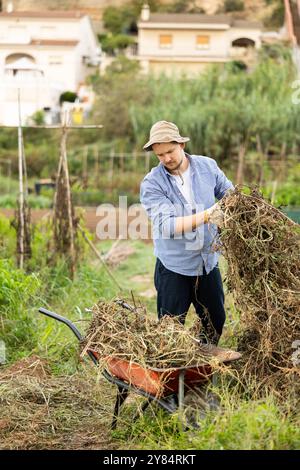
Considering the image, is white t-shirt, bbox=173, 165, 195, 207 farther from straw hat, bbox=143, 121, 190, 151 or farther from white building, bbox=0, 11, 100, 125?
white building, bbox=0, 11, 100, 125

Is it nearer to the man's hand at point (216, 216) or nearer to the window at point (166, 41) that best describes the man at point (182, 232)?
the man's hand at point (216, 216)

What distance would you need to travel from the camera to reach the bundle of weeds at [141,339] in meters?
4.03

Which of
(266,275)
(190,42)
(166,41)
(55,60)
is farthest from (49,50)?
(266,275)

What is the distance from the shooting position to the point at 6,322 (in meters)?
6.18

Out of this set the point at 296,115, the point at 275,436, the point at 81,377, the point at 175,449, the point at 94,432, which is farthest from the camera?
the point at 296,115

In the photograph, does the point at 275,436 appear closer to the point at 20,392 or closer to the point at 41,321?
the point at 20,392

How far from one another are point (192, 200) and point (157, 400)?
4.13 feet

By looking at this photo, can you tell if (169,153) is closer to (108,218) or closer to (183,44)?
(108,218)

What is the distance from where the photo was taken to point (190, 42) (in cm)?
3794

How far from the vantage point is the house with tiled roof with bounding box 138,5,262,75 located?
36812 mm

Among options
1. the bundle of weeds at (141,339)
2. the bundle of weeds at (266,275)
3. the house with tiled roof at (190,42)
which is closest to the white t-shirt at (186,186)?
the bundle of weeds at (266,275)

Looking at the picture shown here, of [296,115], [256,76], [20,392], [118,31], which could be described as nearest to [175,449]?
[20,392]

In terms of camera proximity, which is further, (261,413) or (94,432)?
(94,432)

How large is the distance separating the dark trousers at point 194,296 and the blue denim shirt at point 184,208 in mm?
69
